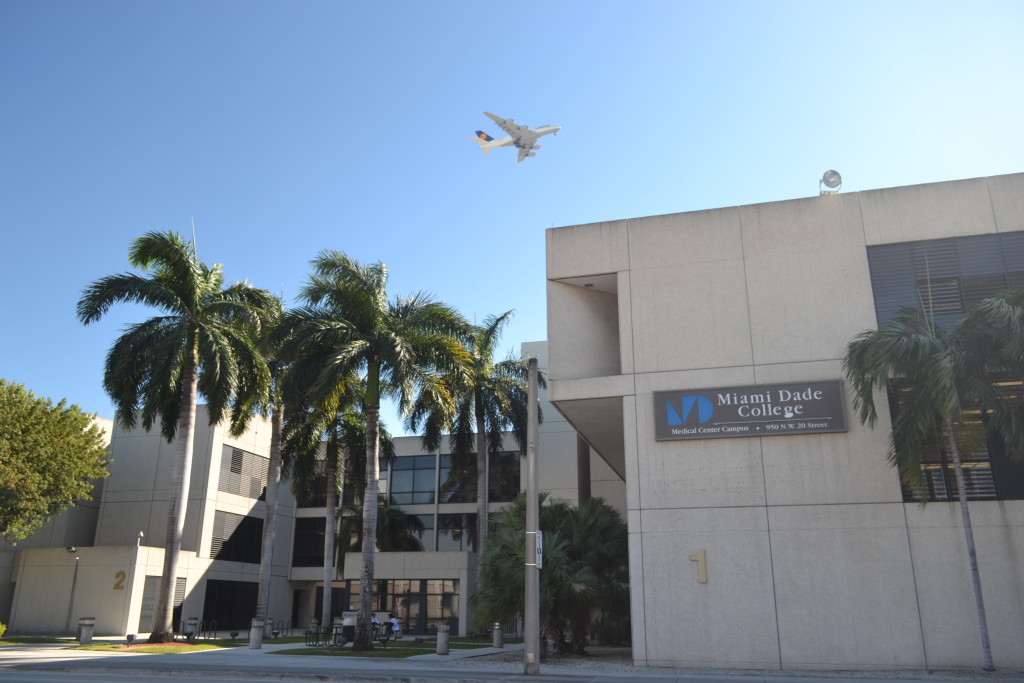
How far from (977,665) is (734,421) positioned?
7343 mm

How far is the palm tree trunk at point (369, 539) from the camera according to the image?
24.2 metres

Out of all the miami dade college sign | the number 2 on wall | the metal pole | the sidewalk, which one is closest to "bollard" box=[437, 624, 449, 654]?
the sidewalk

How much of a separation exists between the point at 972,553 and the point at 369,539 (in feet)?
56.2

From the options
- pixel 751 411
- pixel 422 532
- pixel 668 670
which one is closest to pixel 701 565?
pixel 668 670

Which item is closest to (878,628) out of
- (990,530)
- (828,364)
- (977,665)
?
(977,665)

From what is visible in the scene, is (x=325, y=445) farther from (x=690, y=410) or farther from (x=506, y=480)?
(x=690, y=410)

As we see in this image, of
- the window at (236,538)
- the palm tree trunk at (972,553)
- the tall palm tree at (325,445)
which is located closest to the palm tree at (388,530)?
the window at (236,538)

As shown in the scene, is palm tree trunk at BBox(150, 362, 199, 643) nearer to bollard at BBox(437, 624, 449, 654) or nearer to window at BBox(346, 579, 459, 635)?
bollard at BBox(437, 624, 449, 654)

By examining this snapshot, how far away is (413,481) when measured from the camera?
47.2 metres

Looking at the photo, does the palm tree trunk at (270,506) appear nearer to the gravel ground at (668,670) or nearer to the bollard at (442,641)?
the bollard at (442,641)

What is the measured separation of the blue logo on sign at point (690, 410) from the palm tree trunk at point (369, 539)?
1059 centimetres

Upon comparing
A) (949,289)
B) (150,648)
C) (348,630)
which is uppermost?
(949,289)

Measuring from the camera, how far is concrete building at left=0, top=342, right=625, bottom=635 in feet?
113

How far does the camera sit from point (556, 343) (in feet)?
71.9
